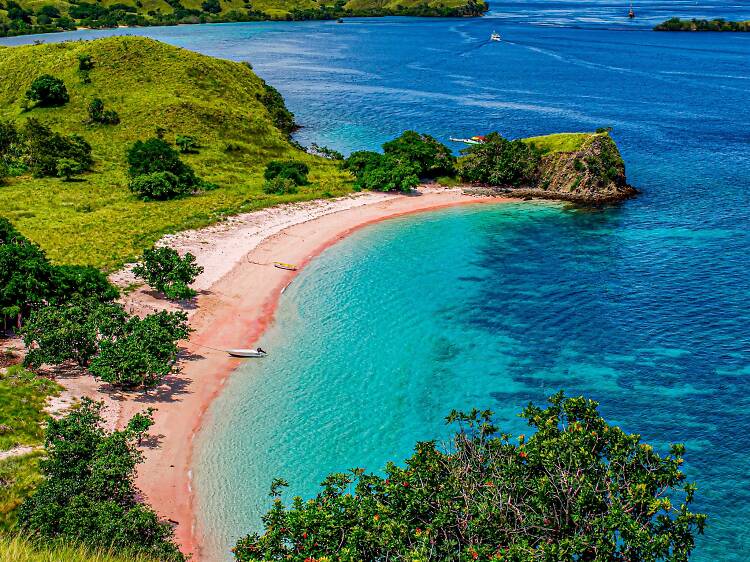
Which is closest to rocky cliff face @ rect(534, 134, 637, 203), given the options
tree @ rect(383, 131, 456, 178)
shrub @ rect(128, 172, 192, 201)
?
tree @ rect(383, 131, 456, 178)

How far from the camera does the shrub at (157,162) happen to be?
3445 inches

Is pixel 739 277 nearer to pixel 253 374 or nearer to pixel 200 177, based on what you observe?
pixel 253 374

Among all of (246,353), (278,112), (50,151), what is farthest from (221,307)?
(278,112)

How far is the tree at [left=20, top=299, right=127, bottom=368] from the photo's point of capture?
45906 millimetres

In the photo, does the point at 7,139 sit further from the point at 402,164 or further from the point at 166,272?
the point at 402,164

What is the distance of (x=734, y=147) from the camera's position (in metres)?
111

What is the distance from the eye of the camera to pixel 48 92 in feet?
360

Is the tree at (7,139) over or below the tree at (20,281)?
over

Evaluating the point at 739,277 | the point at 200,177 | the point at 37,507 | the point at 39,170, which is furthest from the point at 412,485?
the point at 39,170

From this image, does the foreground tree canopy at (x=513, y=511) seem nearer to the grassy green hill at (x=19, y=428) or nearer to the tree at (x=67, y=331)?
the grassy green hill at (x=19, y=428)

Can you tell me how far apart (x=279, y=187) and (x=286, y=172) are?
138 inches

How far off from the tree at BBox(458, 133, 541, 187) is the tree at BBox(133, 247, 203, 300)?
166 feet

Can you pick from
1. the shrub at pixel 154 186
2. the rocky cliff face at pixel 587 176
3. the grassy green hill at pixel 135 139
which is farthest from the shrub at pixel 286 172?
the rocky cliff face at pixel 587 176

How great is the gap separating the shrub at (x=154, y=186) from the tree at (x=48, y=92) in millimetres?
37961
